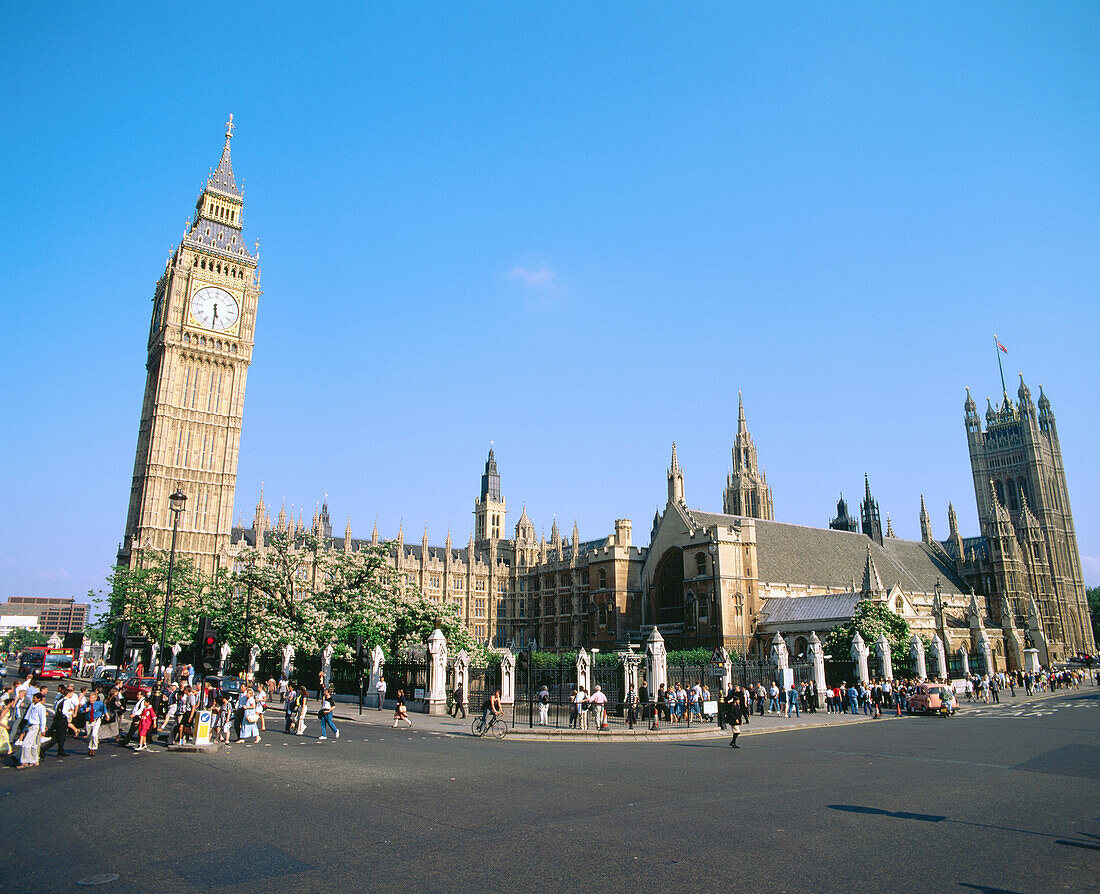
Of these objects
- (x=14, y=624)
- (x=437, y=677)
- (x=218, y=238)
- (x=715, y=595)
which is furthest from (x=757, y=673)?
(x=14, y=624)

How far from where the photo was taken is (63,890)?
6992 mm

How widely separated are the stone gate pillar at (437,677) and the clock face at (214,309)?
193 ft

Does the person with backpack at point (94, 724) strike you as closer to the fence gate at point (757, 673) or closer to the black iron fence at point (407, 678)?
the black iron fence at point (407, 678)

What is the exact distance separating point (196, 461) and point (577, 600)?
4171 centimetres

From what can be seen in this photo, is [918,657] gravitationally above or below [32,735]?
above

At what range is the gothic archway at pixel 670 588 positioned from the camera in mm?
60225

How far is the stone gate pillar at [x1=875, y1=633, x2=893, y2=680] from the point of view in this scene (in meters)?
40.0

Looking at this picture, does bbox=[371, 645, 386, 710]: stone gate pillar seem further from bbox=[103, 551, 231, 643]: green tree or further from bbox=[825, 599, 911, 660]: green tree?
bbox=[825, 599, 911, 660]: green tree

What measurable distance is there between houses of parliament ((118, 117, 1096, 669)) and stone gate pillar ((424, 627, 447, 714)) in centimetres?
1117

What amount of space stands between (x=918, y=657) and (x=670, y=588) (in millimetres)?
21708

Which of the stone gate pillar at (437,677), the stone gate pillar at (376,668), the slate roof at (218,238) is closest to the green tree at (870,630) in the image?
the stone gate pillar at (437,677)

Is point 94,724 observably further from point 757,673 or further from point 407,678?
point 757,673

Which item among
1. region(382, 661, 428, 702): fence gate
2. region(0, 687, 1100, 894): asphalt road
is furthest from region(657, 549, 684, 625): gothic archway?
region(0, 687, 1100, 894): asphalt road

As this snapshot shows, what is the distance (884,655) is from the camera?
40.4 metres
